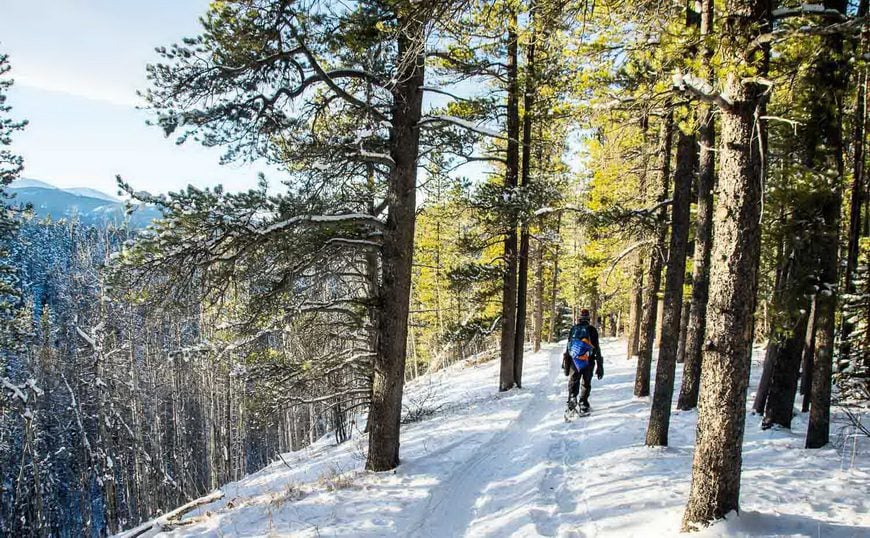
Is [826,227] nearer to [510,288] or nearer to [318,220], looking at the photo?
[318,220]

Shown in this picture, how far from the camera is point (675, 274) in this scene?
8133 mm

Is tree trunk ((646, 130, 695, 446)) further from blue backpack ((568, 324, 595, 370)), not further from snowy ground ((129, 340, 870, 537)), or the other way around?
Answer: blue backpack ((568, 324, 595, 370))

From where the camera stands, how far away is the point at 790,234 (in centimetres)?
705

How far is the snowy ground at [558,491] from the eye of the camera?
15.0 feet

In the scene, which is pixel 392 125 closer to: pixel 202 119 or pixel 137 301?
pixel 202 119

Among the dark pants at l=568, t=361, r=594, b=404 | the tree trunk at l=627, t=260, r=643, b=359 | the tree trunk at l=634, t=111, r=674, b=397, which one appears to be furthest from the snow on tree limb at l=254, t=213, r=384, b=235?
the tree trunk at l=627, t=260, r=643, b=359

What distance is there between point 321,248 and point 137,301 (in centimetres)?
245

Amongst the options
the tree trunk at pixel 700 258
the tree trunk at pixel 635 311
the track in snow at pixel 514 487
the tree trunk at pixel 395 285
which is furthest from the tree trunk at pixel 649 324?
the tree trunk at pixel 395 285

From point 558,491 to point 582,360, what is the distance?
15.2ft

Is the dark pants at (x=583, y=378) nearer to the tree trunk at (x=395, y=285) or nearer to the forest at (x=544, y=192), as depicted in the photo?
the forest at (x=544, y=192)

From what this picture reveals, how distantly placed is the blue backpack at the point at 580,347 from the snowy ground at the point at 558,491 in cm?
132

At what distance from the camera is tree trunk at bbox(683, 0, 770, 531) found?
3.79 meters

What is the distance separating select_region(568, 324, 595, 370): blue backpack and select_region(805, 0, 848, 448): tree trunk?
3.98 meters

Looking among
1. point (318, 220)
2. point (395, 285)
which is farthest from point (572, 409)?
point (318, 220)
